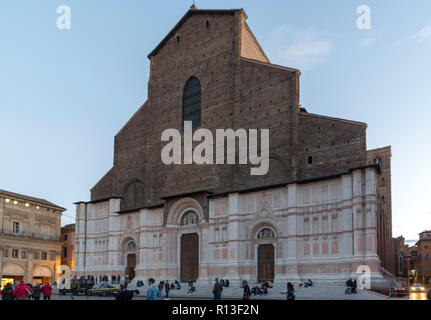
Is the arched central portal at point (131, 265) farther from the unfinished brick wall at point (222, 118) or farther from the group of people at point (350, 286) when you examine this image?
the group of people at point (350, 286)

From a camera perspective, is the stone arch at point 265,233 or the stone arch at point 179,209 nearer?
the stone arch at point 265,233

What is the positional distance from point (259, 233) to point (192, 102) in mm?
12642

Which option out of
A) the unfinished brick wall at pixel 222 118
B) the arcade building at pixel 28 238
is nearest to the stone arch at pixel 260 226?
the unfinished brick wall at pixel 222 118

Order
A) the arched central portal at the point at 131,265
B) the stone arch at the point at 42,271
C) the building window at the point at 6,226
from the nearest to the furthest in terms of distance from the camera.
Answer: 1. the arched central portal at the point at 131,265
2. the building window at the point at 6,226
3. the stone arch at the point at 42,271

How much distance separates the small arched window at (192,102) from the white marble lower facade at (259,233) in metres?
6.67

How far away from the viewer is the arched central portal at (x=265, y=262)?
31828mm

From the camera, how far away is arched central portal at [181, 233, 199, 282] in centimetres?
3581

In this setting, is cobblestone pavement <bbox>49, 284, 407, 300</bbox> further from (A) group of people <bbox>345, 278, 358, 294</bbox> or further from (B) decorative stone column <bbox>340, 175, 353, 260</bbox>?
(B) decorative stone column <bbox>340, 175, 353, 260</bbox>

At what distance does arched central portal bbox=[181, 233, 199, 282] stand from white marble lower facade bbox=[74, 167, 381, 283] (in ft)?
1.06

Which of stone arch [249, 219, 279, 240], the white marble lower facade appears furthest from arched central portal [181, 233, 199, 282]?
stone arch [249, 219, 279, 240]

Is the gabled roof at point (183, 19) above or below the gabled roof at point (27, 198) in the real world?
above

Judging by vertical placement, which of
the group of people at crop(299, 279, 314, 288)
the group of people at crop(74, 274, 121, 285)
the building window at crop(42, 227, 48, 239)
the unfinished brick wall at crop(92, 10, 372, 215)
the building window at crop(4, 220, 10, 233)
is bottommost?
the group of people at crop(74, 274, 121, 285)
